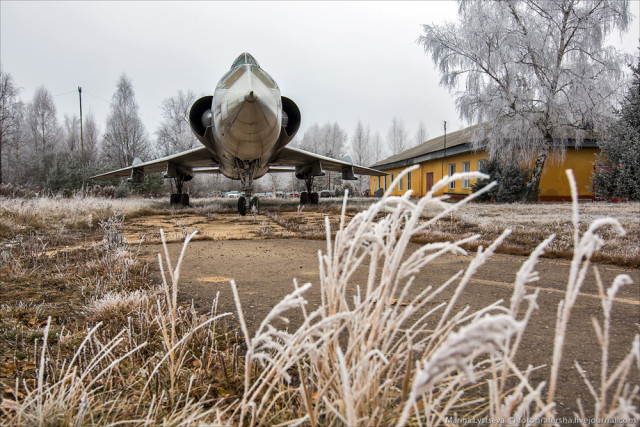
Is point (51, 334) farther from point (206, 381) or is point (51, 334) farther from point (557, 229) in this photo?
point (557, 229)

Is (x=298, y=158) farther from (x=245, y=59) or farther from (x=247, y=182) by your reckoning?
(x=245, y=59)

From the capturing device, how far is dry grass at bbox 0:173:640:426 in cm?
54

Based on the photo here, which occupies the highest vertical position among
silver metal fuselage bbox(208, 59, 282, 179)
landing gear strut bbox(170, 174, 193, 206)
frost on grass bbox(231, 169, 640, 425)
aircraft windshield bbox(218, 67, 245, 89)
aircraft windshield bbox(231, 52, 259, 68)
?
aircraft windshield bbox(231, 52, 259, 68)

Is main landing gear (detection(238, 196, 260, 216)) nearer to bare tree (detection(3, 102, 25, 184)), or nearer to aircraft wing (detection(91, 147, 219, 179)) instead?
aircraft wing (detection(91, 147, 219, 179))

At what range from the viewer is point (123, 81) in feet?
113

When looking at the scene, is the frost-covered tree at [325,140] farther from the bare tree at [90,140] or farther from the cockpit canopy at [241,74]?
the cockpit canopy at [241,74]

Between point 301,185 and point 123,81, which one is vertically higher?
point 123,81

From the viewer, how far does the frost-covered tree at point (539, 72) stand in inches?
536

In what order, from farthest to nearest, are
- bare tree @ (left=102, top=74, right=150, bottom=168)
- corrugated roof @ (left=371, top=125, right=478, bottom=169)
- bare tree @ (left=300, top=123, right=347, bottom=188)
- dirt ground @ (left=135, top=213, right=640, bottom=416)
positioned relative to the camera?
bare tree @ (left=300, top=123, right=347, bottom=188), bare tree @ (left=102, top=74, right=150, bottom=168), corrugated roof @ (left=371, top=125, right=478, bottom=169), dirt ground @ (left=135, top=213, right=640, bottom=416)

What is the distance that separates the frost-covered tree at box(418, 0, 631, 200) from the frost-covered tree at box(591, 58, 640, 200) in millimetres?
750

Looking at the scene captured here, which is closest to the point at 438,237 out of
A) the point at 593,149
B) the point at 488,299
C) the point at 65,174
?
the point at 488,299

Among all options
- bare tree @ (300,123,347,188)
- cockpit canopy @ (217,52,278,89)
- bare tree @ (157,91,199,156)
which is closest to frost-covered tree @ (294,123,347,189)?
bare tree @ (300,123,347,188)

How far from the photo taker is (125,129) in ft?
108

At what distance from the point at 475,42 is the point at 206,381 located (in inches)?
659
